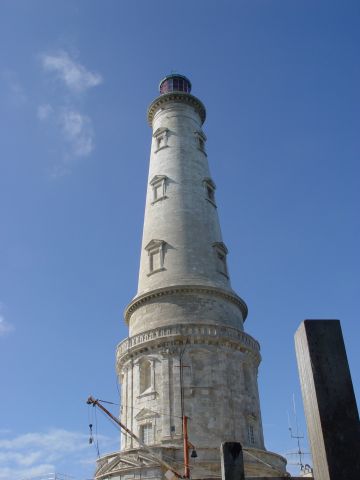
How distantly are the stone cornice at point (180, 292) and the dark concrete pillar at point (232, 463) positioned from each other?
28.0 meters

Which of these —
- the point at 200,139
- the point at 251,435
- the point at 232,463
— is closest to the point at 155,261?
the point at 200,139

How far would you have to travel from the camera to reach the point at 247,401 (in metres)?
31.0

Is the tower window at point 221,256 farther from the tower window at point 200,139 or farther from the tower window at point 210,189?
the tower window at point 200,139

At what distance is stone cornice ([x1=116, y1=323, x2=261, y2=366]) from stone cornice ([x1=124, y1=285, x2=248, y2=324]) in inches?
96.3

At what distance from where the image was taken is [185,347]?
3103cm

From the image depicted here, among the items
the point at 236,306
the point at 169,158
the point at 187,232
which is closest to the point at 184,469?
the point at 236,306

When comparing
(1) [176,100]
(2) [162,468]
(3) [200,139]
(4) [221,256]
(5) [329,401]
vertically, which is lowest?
(5) [329,401]

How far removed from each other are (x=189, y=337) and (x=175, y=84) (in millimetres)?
26896

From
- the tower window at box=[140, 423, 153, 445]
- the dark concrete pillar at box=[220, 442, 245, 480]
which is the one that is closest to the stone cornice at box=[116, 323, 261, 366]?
the tower window at box=[140, 423, 153, 445]

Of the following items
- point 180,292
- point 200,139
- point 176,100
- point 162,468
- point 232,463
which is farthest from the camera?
point 176,100

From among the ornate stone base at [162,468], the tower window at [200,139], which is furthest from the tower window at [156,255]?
the ornate stone base at [162,468]

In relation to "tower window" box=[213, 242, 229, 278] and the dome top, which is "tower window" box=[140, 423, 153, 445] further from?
the dome top

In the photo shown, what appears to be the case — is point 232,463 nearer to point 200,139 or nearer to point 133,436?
point 133,436

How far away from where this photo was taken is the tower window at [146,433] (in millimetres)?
29234
